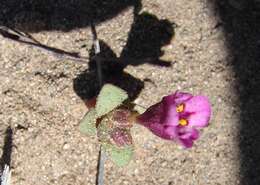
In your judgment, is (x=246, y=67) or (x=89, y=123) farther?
(x=246, y=67)

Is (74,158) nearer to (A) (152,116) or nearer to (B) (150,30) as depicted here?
(A) (152,116)

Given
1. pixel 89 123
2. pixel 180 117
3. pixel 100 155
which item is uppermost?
pixel 180 117

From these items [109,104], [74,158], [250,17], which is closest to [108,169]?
[74,158]

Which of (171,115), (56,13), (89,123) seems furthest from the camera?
(56,13)

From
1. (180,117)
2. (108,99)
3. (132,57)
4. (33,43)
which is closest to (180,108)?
(180,117)

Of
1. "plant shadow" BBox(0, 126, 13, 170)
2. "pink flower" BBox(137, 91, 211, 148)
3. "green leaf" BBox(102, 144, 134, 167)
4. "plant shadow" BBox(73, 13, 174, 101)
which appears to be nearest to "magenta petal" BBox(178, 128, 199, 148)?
"pink flower" BBox(137, 91, 211, 148)

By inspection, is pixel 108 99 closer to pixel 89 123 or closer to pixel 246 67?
pixel 89 123
